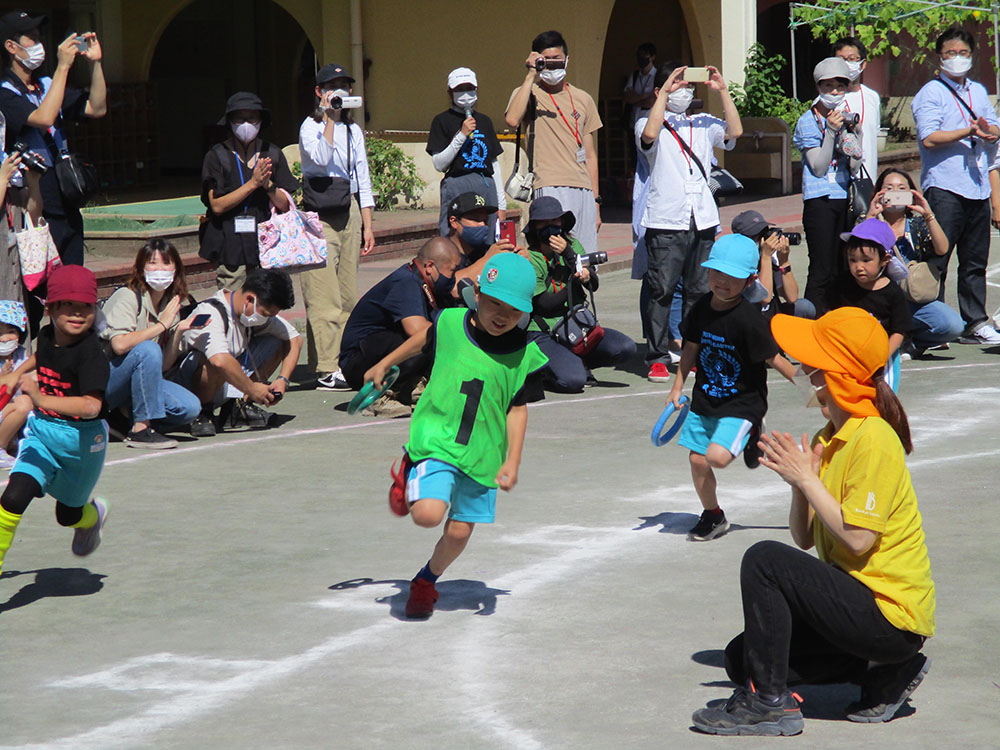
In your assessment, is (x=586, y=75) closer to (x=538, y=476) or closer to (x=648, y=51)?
(x=648, y=51)

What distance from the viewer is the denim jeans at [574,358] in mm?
10164

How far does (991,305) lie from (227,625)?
9080 mm

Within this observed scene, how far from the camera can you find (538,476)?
26.2ft

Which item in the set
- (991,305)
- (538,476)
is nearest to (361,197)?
(538,476)

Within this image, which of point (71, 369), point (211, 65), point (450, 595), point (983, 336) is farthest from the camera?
point (211, 65)

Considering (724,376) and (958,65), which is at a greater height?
(958,65)

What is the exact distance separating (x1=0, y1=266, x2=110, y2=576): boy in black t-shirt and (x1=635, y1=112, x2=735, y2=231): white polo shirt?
17.6 feet

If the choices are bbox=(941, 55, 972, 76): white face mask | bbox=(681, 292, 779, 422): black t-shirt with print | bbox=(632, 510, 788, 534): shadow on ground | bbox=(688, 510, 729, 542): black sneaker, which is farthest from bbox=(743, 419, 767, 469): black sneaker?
bbox=(941, 55, 972, 76): white face mask

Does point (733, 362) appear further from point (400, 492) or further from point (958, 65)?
point (958, 65)

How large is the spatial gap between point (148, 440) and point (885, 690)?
5398 millimetres

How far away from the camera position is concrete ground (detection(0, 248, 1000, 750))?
4.65 meters

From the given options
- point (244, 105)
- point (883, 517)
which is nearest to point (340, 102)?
point (244, 105)

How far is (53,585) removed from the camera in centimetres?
620

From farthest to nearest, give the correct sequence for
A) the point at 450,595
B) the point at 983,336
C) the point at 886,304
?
the point at 983,336
the point at 886,304
the point at 450,595
